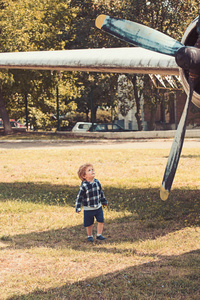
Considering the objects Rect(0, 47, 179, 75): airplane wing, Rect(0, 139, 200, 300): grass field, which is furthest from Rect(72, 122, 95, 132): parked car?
Rect(0, 47, 179, 75): airplane wing

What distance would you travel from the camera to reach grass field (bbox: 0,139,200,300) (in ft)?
16.3

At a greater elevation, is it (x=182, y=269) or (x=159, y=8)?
(x=159, y=8)

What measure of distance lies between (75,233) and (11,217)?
1.76m

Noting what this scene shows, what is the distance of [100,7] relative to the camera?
30.2m

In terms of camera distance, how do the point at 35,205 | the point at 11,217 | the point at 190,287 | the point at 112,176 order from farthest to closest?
the point at 112,176, the point at 35,205, the point at 11,217, the point at 190,287

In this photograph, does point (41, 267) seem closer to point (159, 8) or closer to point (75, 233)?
point (75, 233)

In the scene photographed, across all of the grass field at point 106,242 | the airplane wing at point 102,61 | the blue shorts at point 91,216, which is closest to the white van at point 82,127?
the grass field at point 106,242

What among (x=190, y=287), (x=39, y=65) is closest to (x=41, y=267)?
(x=190, y=287)

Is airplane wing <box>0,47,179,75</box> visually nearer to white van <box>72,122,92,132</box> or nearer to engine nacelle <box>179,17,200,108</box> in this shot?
engine nacelle <box>179,17,200,108</box>

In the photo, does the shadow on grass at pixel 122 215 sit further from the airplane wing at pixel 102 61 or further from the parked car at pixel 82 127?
the parked car at pixel 82 127

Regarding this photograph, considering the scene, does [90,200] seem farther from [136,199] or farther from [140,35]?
[140,35]

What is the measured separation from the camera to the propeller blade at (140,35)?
8.23 metres

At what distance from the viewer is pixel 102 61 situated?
11.2 meters

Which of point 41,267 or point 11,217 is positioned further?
point 11,217
